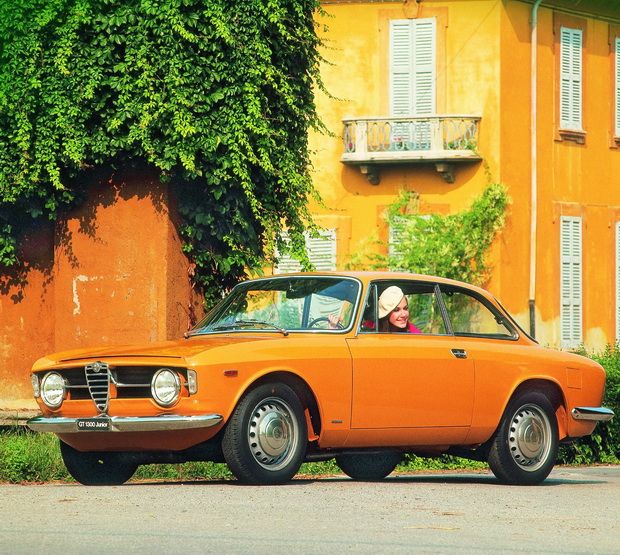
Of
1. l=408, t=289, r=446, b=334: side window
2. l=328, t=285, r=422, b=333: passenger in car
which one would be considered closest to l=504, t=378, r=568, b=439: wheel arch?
l=408, t=289, r=446, b=334: side window

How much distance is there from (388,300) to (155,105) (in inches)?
193

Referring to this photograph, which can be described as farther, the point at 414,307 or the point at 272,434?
the point at 414,307

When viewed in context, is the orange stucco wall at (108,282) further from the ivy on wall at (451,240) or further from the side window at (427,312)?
the ivy on wall at (451,240)

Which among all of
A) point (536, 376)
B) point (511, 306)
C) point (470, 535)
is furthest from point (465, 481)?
point (511, 306)

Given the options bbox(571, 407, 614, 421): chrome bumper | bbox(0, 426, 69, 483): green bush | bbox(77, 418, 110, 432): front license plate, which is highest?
bbox(77, 418, 110, 432): front license plate

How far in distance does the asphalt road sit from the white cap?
1.32m

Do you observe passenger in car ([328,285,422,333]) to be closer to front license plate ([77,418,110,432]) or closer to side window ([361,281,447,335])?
side window ([361,281,447,335])

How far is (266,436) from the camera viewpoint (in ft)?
30.5

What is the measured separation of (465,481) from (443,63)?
1492cm

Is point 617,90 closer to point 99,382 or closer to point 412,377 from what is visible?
point 412,377

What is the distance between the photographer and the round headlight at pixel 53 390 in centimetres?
978

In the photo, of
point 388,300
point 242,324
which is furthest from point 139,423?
point 388,300

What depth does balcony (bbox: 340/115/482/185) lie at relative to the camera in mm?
24656

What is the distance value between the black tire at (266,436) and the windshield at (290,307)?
0.74 m
